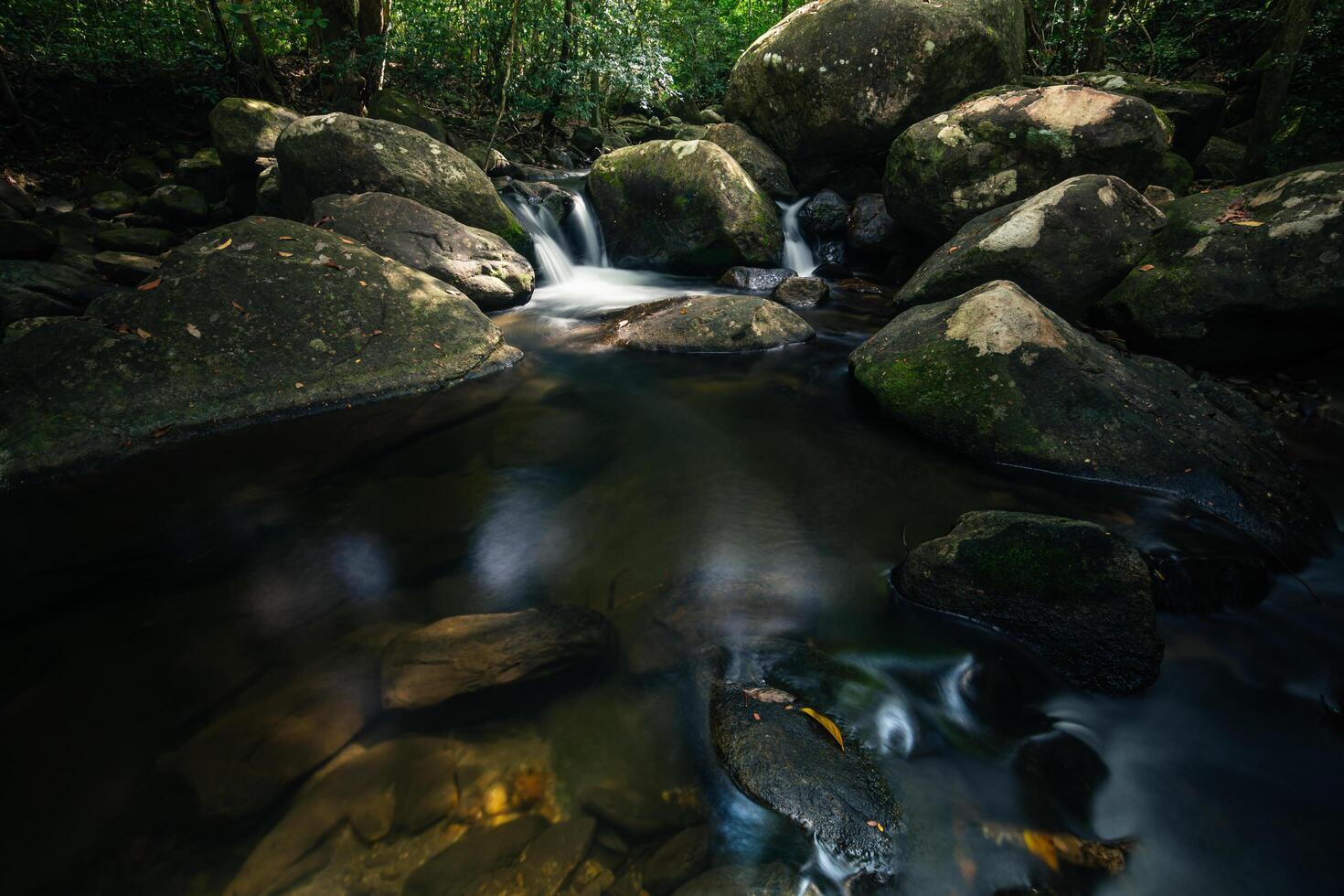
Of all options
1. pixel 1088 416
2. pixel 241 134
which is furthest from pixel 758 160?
pixel 241 134

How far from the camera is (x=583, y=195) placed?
400 inches

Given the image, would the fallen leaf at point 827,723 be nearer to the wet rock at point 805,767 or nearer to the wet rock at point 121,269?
the wet rock at point 805,767

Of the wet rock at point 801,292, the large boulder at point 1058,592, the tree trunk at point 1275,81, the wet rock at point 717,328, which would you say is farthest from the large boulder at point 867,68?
the large boulder at point 1058,592

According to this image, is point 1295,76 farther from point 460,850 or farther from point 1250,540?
point 460,850

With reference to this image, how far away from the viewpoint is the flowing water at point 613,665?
1.96 m

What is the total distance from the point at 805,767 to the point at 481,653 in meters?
1.39

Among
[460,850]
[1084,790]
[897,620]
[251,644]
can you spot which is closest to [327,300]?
[251,644]

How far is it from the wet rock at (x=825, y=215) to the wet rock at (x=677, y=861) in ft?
31.2

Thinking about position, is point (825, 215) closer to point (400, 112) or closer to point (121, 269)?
point (400, 112)

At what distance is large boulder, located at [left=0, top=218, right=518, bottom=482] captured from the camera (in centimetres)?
393

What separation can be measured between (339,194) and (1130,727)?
27.3ft

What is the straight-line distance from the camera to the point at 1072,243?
209 inches

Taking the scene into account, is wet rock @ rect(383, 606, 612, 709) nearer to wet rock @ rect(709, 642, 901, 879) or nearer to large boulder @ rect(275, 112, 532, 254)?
wet rock @ rect(709, 642, 901, 879)

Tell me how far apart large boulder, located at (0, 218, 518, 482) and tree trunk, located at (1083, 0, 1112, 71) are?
36.5ft
